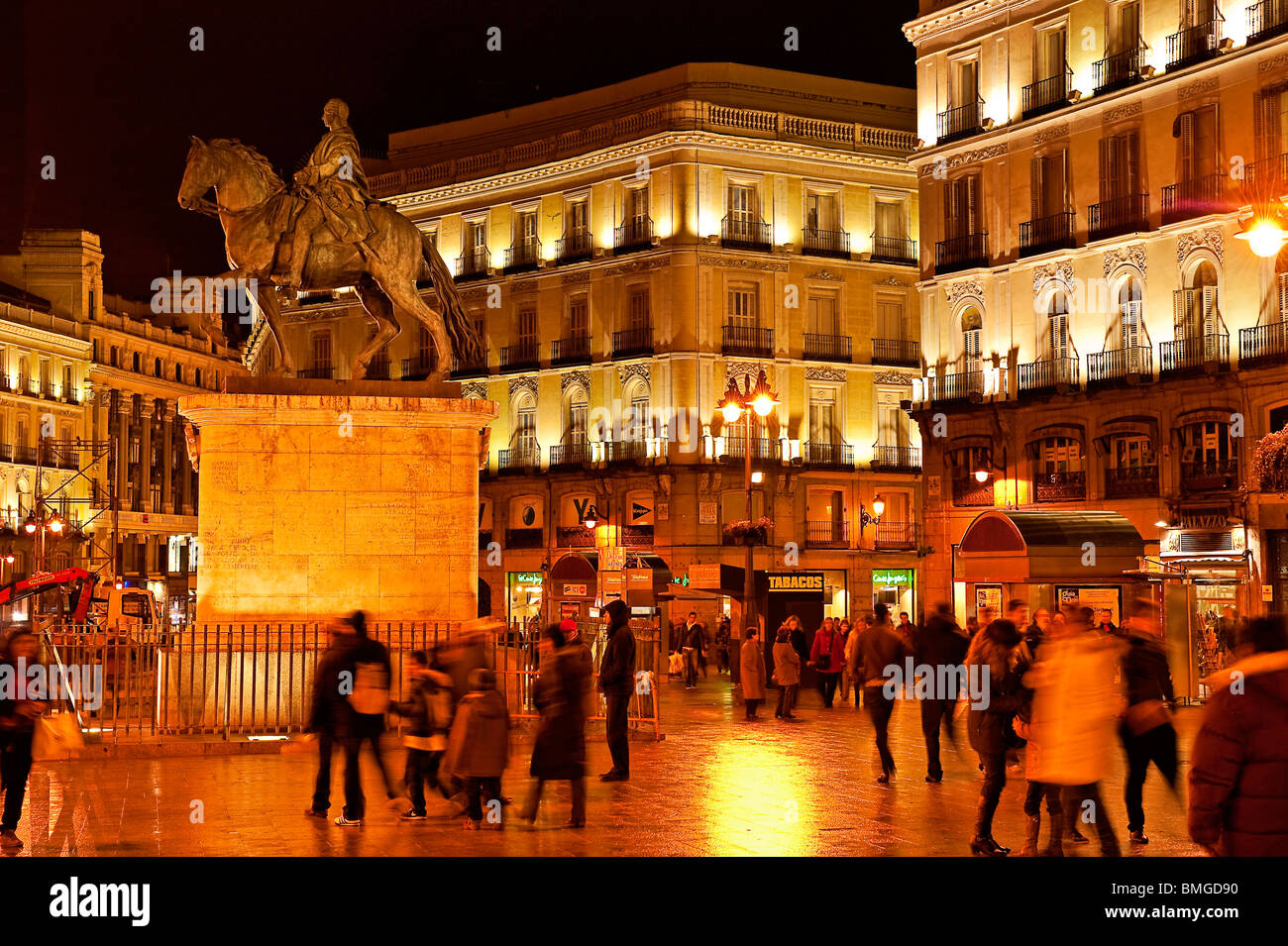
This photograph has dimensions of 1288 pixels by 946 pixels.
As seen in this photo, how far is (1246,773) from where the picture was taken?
22.5ft

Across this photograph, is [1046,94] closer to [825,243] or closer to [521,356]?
[825,243]

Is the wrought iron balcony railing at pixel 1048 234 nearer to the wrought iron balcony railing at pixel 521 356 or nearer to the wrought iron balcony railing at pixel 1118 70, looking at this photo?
the wrought iron balcony railing at pixel 1118 70

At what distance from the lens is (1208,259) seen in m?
35.3

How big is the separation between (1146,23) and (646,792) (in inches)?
1127

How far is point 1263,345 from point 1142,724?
79.2ft

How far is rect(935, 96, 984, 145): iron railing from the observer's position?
41750 millimetres

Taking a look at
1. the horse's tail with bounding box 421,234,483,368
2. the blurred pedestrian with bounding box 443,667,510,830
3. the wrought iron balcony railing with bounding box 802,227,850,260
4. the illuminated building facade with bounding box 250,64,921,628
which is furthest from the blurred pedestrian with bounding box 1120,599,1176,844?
the wrought iron balcony railing with bounding box 802,227,850,260

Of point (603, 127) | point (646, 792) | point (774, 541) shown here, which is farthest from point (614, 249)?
point (646, 792)

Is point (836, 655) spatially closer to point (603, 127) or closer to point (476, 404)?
point (476, 404)

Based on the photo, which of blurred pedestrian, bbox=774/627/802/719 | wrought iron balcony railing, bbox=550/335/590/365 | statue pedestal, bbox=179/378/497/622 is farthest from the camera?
wrought iron balcony railing, bbox=550/335/590/365

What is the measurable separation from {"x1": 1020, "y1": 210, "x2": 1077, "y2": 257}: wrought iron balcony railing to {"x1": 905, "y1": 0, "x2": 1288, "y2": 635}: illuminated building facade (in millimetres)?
63

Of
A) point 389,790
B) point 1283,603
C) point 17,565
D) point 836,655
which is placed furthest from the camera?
point 17,565

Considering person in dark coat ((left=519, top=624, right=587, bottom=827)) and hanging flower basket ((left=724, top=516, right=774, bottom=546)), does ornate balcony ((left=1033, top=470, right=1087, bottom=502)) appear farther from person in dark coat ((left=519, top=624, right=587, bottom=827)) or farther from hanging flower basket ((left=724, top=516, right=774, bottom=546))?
person in dark coat ((left=519, top=624, right=587, bottom=827))

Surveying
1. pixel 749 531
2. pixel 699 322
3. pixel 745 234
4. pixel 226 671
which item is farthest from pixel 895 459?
pixel 226 671
